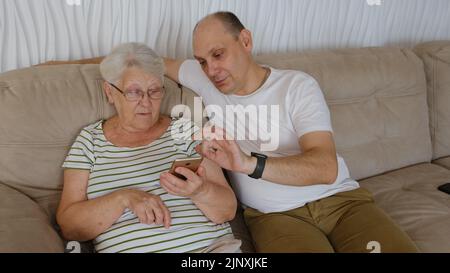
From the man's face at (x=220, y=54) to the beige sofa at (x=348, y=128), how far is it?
0.66 feet

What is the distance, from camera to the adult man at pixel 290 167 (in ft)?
4.44

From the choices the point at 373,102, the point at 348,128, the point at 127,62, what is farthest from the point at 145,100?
the point at 373,102

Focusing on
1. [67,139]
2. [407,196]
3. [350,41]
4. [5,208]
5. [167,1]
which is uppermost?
[167,1]

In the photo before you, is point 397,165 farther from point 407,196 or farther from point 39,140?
point 39,140

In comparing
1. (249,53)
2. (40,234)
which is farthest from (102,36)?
(40,234)

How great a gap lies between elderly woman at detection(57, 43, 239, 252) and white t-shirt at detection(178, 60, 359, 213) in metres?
0.17

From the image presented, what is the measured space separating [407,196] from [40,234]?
4.58 feet

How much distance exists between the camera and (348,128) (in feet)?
6.22

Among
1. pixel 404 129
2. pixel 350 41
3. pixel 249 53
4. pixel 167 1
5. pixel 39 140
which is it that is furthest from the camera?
pixel 350 41

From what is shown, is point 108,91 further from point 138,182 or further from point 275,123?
point 275,123

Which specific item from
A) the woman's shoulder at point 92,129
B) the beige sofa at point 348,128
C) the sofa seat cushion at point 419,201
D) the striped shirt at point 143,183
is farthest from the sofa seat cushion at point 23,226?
the sofa seat cushion at point 419,201

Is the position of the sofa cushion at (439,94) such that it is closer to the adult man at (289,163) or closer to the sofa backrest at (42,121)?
the adult man at (289,163)

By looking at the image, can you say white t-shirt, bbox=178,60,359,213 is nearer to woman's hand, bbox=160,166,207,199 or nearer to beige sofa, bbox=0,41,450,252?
beige sofa, bbox=0,41,450,252
